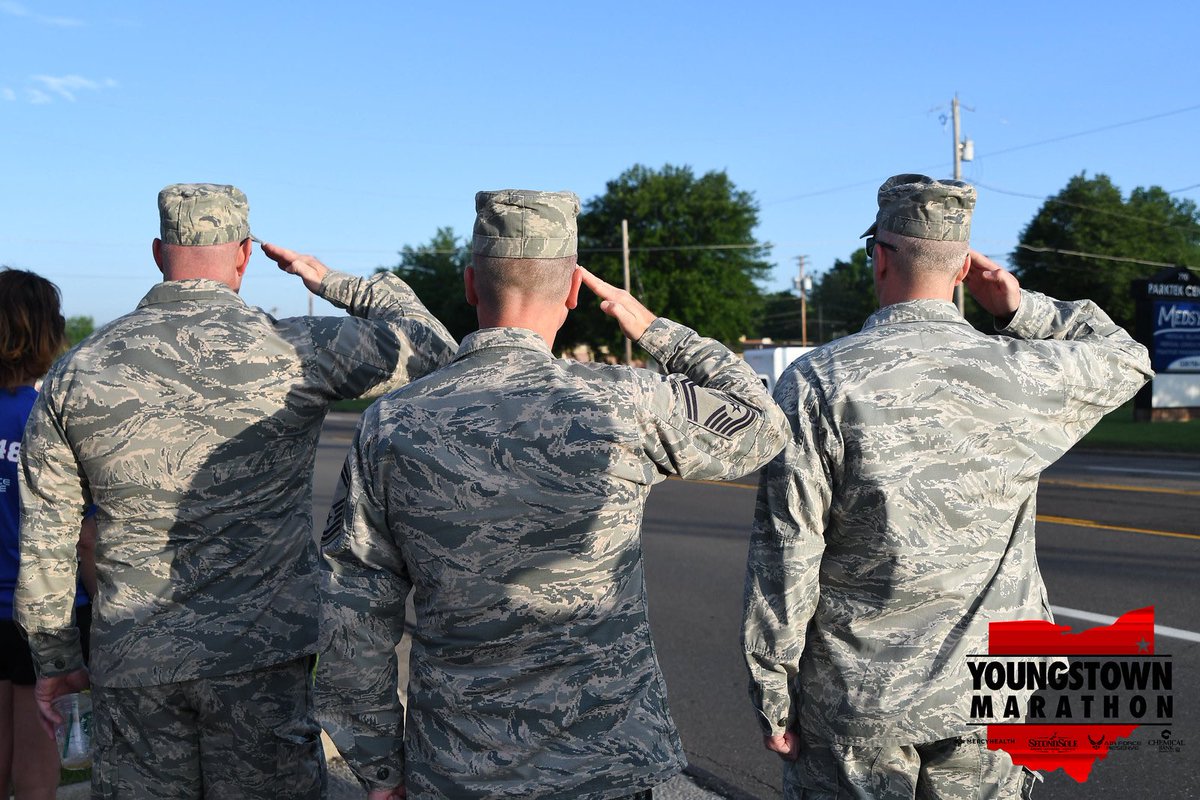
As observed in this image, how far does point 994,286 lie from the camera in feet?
8.64

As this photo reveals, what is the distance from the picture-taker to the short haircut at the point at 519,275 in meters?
2.04

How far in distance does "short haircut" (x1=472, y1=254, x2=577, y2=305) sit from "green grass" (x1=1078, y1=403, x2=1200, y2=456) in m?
18.9

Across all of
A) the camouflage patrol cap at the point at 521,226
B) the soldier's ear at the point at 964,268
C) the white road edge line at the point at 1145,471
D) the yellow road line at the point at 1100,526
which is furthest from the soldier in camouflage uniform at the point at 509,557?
the white road edge line at the point at 1145,471

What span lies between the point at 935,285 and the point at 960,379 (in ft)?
0.83

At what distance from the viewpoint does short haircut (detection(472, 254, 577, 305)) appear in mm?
2043

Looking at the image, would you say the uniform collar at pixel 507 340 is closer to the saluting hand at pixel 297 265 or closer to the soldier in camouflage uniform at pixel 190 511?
the soldier in camouflage uniform at pixel 190 511

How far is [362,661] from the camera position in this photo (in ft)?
6.44

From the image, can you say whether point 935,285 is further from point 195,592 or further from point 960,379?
point 195,592

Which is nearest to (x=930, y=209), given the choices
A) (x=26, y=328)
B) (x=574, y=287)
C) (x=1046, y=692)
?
(x=574, y=287)

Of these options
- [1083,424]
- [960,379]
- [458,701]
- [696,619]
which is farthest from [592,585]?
[696,619]

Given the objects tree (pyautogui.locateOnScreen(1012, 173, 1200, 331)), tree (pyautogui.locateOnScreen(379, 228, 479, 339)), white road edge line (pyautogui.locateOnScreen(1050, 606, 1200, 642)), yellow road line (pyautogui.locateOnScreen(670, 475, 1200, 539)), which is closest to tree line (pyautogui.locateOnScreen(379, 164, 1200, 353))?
tree (pyautogui.locateOnScreen(1012, 173, 1200, 331))

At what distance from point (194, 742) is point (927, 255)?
2.24 meters

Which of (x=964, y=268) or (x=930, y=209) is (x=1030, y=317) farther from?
(x=930, y=209)

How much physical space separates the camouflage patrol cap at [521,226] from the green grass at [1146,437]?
62.0 feet
